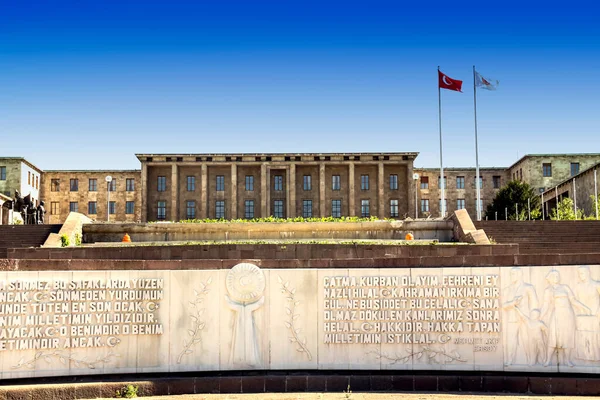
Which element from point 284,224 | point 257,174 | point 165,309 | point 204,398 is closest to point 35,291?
point 165,309

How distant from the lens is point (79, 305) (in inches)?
408

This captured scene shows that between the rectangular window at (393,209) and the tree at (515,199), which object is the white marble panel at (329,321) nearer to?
the rectangular window at (393,209)

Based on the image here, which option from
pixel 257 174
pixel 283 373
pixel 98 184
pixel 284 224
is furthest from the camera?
pixel 98 184

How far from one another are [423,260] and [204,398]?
4.63 meters

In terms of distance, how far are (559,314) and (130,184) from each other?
53.7 m

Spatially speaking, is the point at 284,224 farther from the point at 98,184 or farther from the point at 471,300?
the point at 98,184

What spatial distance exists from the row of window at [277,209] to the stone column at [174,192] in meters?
0.84

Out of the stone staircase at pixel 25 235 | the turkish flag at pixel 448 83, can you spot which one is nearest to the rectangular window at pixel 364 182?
the turkish flag at pixel 448 83

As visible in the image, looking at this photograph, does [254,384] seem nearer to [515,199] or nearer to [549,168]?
[515,199]

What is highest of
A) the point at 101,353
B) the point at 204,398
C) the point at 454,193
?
the point at 454,193

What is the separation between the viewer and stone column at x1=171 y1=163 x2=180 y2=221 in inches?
2004

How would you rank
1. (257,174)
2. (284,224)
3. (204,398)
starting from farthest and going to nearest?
(257,174) → (284,224) → (204,398)

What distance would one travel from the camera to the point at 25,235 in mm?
22781

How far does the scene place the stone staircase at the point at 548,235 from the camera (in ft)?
58.7
